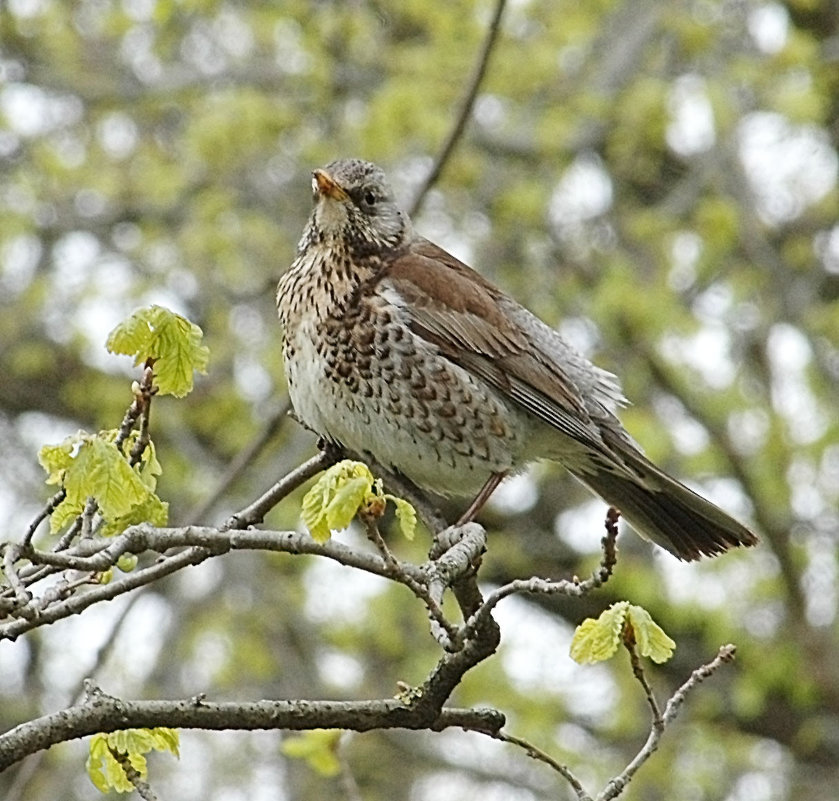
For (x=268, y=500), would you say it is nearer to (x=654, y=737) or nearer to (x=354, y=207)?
(x=654, y=737)

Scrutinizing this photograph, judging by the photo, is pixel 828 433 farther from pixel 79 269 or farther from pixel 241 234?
pixel 79 269

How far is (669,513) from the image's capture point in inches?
222

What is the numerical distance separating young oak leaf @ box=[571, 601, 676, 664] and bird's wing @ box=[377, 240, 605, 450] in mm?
2089

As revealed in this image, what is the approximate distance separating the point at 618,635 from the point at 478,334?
7.77ft

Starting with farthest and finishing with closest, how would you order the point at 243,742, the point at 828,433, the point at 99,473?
the point at 243,742, the point at 828,433, the point at 99,473

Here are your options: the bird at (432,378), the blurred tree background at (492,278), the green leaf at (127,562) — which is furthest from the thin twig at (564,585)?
the blurred tree background at (492,278)

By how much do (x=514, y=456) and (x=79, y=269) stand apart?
6843 millimetres

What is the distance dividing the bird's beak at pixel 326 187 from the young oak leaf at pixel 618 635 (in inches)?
98.9

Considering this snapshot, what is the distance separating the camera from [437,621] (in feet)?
10.6

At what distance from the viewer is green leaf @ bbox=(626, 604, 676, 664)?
346cm

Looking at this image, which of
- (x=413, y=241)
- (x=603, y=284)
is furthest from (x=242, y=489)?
(x=413, y=241)

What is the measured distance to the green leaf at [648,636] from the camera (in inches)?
136

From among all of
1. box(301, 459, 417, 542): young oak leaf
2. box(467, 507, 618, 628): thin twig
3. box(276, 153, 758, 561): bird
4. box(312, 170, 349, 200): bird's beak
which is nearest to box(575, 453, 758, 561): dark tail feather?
box(276, 153, 758, 561): bird

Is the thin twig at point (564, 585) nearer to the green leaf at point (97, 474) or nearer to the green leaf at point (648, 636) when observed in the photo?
the green leaf at point (648, 636)
